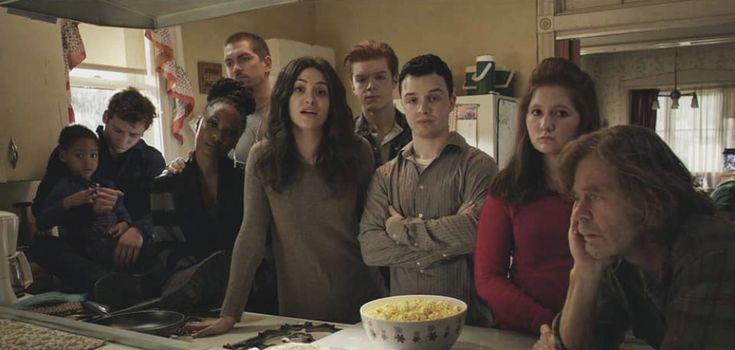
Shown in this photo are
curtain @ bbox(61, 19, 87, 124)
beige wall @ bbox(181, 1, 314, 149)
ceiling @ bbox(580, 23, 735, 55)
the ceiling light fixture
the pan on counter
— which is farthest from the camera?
the ceiling light fixture

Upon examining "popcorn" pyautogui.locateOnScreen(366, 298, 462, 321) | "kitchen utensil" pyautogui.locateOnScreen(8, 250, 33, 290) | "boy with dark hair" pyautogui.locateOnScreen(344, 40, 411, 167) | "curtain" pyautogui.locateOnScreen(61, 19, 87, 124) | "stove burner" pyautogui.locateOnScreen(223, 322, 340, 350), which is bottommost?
"stove burner" pyautogui.locateOnScreen(223, 322, 340, 350)

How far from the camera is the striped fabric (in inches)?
54.6

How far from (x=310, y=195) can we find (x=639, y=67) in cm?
787

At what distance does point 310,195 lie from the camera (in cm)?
155

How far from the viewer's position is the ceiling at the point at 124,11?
148 cm

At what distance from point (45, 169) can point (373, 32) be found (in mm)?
3050

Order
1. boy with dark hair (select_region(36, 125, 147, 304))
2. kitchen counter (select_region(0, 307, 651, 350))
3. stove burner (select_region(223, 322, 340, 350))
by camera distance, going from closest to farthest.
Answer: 1. kitchen counter (select_region(0, 307, 651, 350))
2. stove burner (select_region(223, 322, 340, 350))
3. boy with dark hair (select_region(36, 125, 147, 304))

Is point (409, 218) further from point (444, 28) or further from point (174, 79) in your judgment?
point (444, 28)

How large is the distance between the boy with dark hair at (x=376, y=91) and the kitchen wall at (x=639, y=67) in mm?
6511

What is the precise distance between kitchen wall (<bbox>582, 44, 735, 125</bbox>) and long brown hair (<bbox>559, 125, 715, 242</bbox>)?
735 centimetres

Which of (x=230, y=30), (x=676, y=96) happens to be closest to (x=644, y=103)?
(x=676, y=96)

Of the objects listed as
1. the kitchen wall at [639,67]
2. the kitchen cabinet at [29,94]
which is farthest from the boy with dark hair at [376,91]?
the kitchen wall at [639,67]

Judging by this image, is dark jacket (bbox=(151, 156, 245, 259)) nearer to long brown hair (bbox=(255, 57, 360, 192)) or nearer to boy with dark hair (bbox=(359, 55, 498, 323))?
long brown hair (bbox=(255, 57, 360, 192))

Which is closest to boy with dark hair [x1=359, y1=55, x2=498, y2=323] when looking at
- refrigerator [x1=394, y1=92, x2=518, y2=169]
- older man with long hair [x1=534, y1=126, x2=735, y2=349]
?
older man with long hair [x1=534, y1=126, x2=735, y2=349]
